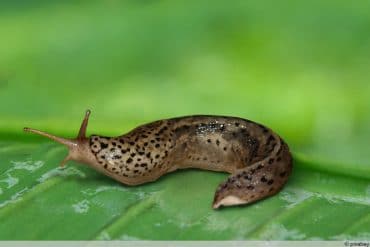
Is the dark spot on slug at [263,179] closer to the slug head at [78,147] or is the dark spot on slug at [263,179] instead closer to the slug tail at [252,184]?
the slug tail at [252,184]

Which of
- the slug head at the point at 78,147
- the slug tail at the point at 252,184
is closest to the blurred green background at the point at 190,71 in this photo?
the slug head at the point at 78,147

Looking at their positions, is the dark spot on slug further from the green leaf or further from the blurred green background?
the blurred green background

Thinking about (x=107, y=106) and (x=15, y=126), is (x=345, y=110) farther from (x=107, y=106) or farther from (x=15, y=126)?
(x=15, y=126)

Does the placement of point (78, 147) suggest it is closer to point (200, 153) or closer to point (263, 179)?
point (200, 153)

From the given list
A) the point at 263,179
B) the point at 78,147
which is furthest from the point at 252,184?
the point at 78,147
